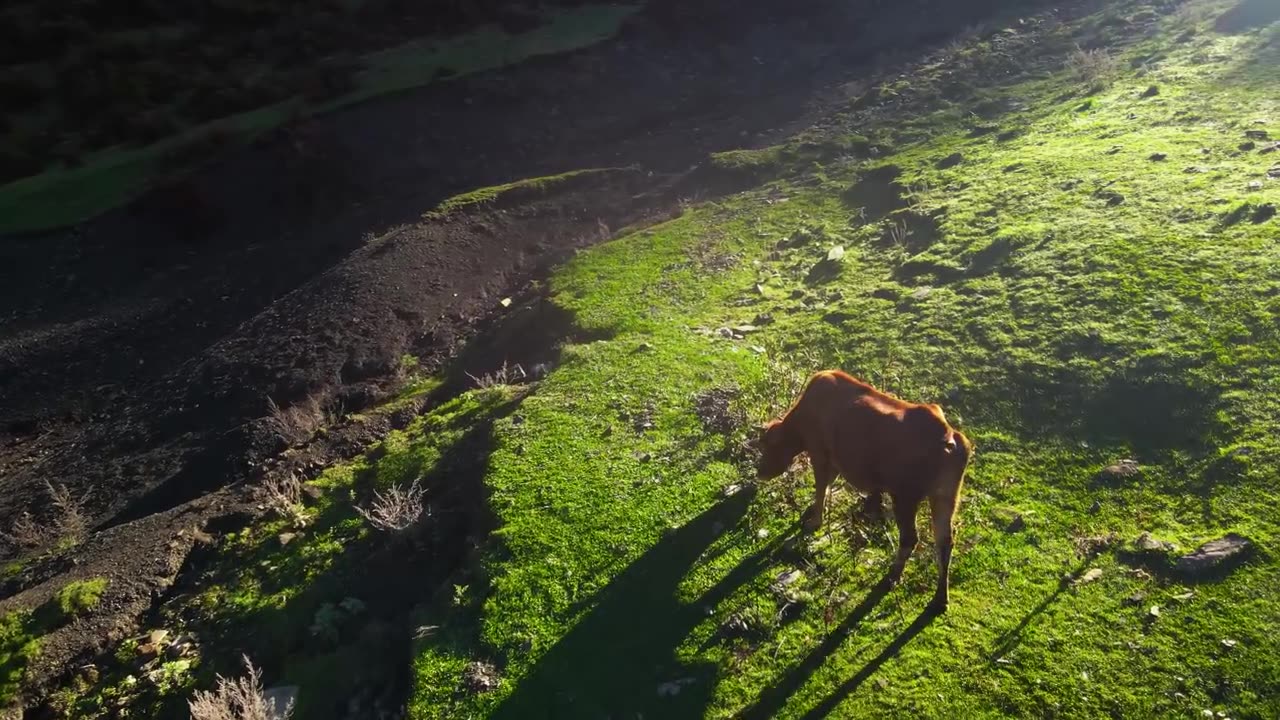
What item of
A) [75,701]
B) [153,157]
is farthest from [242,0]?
[75,701]

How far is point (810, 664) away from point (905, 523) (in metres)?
1.36

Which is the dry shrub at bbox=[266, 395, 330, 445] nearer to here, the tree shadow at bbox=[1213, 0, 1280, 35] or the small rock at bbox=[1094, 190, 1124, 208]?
the small rock at bbox=[1094, 190, 1124, 208]

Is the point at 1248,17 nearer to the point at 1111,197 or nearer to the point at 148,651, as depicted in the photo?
the point at 1111,197

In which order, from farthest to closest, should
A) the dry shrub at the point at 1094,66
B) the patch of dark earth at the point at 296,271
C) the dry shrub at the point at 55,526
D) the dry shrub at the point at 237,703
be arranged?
the dry shrub at the point at 1094,66 < the patch of dark earth at the point at 296,271 < the dry shrub at the point at 55,526 < the dry shrub at the point at 237,703

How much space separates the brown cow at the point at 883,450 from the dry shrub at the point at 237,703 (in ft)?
17.1

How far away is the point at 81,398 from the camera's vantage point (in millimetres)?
14945

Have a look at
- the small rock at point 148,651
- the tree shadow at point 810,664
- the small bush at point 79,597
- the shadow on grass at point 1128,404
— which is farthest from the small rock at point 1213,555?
the small bush at point 79,597

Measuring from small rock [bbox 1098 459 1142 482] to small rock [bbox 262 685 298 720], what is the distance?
7.89 metres

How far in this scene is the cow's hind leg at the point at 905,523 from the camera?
5863 mm

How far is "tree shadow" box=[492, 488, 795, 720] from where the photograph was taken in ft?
19.0

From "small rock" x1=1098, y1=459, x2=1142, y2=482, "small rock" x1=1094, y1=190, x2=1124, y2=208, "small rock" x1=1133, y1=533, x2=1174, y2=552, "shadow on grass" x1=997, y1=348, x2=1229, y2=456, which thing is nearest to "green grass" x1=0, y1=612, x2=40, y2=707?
"small rock" x1=1133, y1=533, x2=1174, y2=552

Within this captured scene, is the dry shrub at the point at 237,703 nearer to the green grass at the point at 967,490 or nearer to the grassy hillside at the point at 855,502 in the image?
the grassy hillside at the point at 855,502

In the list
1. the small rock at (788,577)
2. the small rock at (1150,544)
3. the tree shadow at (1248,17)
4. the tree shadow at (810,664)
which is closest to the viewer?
the tree shadow at (810,664)

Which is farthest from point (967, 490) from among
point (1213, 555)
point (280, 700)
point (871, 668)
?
point (280, 700)
